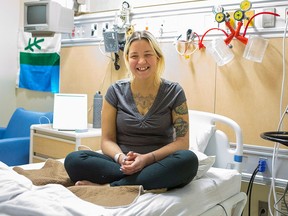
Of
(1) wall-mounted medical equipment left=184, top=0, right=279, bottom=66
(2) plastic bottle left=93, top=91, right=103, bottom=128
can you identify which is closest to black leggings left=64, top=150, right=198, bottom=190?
(1) wall-mounted medical equipment left=184, top=0, right=279, bottom=66

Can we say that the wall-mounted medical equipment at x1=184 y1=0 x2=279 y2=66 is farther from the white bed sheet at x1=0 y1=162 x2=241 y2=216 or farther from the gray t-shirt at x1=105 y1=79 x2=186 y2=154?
the white bed sheet at x1=0 y1=162 x2=241 y2=216

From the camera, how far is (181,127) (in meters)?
1.93

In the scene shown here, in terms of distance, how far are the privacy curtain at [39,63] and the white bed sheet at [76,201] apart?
86.0 inches

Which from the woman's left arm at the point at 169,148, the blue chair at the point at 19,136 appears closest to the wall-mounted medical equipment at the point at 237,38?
the woman's left arm at the point at 169,148

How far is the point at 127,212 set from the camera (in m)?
1.38

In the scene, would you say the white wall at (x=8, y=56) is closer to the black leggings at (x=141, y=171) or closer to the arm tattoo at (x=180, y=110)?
the black leggings at (x=141, y=171)

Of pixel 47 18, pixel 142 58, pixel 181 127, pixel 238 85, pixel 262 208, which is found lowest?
pixel 262 208

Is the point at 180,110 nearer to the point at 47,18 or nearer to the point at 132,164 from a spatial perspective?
the point at 132,164

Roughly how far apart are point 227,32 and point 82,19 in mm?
1478

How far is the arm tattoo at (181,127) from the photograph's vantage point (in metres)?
1.93

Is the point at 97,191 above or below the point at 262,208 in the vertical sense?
above

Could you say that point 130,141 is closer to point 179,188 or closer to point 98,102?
point 179,188

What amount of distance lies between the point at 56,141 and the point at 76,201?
4.93 feet

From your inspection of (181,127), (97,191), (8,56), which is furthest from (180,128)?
(8,56)
